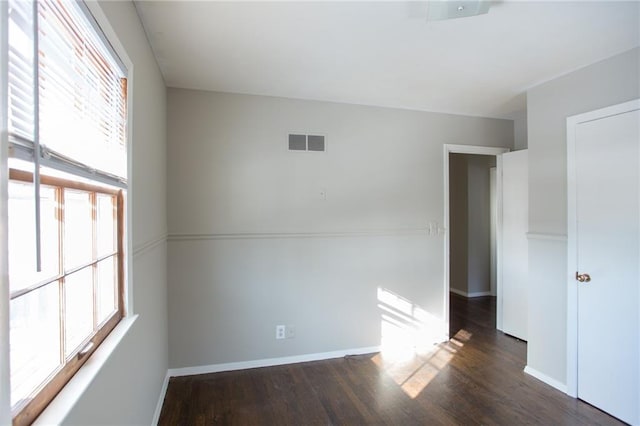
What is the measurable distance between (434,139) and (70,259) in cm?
323

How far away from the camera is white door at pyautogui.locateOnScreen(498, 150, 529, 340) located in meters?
3.35

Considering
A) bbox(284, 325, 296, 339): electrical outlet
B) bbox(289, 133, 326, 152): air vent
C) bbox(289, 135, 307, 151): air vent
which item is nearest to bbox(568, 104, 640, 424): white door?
bbox(289, 133, 326, 152): air vent

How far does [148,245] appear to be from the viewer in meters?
1.89

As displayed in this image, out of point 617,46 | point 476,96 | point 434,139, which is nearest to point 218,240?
point 434,139

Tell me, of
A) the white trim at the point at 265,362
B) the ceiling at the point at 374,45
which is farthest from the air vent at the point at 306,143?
the white trim at the point at 265,362

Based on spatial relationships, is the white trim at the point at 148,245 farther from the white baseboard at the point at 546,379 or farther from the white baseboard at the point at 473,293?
the white baseboard at the point at 473,293

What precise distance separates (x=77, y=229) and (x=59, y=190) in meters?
0.20

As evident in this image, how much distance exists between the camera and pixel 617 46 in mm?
2062

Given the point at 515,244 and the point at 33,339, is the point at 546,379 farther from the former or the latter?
the point at 33,339

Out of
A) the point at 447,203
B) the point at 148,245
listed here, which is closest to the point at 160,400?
the point at 148,245

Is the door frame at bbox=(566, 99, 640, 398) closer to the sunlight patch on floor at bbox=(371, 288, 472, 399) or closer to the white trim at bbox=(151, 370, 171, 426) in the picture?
the sunlight patch on floor at bbox=(371, 288, 472, 399)

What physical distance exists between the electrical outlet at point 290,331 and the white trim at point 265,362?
190 mm

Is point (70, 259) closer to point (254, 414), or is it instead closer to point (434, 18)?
point (254, 414)

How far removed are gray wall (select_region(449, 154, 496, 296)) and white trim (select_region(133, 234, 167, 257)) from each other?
14.3 feet
